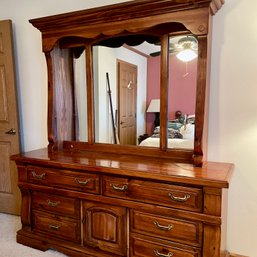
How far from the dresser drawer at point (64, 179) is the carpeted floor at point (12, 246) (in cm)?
59

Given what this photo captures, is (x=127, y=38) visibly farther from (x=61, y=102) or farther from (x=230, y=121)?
(x=230, y=121)

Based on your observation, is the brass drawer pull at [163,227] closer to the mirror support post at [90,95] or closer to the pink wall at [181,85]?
the pink wall at [181,85]

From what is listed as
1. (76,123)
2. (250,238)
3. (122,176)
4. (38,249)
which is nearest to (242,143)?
(250,238)

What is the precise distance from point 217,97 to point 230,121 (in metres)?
0.20

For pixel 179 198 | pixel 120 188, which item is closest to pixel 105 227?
pixel 120 188

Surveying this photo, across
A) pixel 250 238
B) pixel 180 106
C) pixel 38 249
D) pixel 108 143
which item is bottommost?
pixel 38 249

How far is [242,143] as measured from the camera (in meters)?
1.76

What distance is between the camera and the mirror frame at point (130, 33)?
1550 mm

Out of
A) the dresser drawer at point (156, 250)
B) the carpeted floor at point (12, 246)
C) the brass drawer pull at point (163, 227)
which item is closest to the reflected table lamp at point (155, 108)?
the brass drawer pull at point (163, 227)

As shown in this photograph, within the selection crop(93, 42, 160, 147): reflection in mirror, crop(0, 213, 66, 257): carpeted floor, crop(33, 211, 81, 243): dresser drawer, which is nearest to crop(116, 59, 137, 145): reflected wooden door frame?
crop(93, 42, 160, 147): reflection in mirror

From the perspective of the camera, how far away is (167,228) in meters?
1.54

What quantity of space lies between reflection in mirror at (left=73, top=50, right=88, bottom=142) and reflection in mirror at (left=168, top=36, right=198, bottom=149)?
0.78 m

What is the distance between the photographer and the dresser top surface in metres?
1.41

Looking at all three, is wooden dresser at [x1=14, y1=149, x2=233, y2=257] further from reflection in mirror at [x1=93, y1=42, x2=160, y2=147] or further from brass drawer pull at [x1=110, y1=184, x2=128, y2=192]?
reflection in mirror at [x1=93, y1=42, x2=160, y2=147]
